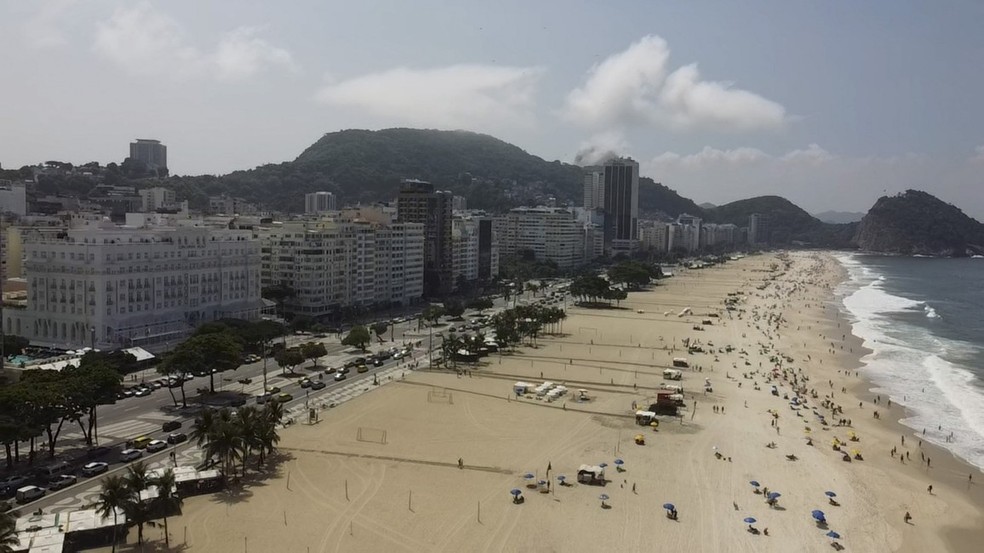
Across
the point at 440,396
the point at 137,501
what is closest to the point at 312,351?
the point at 440,396

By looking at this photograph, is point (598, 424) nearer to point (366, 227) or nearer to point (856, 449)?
point (856, 449)

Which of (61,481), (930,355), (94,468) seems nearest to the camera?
(61,481)

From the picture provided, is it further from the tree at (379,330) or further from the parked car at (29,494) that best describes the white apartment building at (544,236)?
the parked car at (29,494)

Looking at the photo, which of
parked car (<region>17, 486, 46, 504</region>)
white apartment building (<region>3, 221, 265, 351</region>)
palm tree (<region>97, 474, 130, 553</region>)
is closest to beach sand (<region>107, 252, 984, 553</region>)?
palm tree (<region>97, 474, 130, 553</region>)

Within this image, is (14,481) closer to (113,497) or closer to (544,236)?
(113,497)

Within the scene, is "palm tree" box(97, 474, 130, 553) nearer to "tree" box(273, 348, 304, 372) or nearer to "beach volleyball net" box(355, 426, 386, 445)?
"beach volleyball net" box(355, 426, 386, 445)

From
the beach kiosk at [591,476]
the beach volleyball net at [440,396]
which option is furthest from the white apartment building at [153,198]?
the beach kiosk at [591,476]
